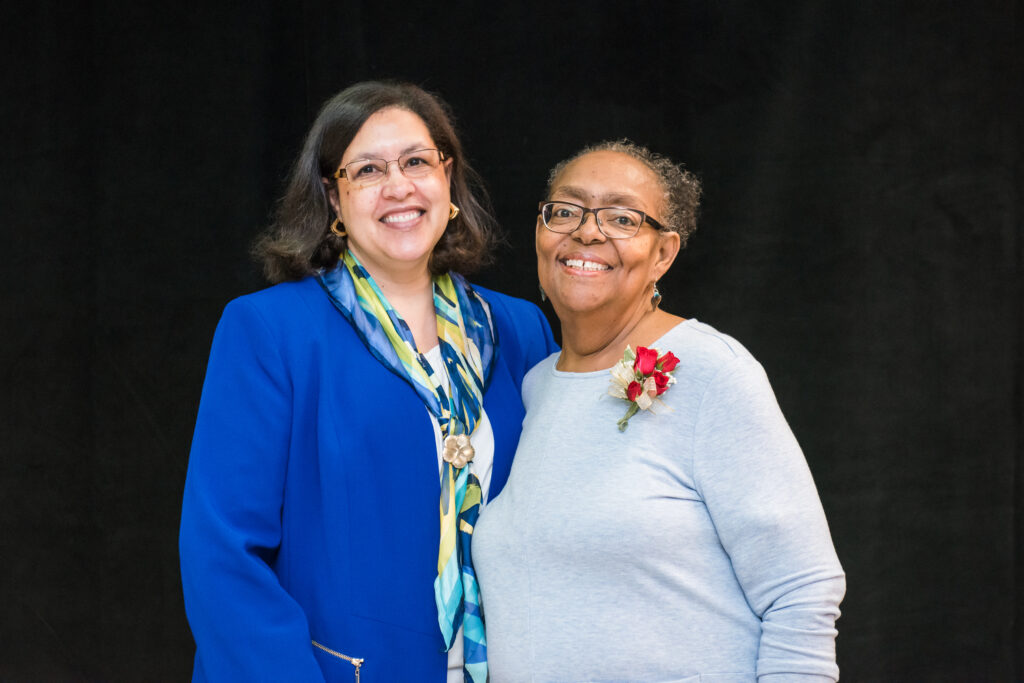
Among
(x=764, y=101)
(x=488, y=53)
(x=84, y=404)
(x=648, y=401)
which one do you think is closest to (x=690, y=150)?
(x=764, y=101)

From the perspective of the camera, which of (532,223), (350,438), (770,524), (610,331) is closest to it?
(770,524)

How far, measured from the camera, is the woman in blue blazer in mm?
1892

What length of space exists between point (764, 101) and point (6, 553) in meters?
2.82

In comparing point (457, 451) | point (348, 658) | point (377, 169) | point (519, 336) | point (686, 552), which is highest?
point (377, 169)

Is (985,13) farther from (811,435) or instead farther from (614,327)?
(614,327)

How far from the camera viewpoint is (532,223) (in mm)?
3203

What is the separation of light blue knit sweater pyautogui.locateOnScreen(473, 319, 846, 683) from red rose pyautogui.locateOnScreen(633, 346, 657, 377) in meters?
0.06

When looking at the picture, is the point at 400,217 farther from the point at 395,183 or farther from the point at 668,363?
the point at 668,363

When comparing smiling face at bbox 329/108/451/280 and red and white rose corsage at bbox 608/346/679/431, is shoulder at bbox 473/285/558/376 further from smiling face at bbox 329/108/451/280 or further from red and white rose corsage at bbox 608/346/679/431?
red and white rose corsage at bbox 608/346/679/431

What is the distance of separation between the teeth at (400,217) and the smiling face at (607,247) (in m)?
0.29

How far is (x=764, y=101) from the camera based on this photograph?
3.16 metres

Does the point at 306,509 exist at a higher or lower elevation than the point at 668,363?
lower

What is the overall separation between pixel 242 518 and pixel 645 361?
0.82 meters

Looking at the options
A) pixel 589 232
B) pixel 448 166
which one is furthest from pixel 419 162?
pixel 589 232
